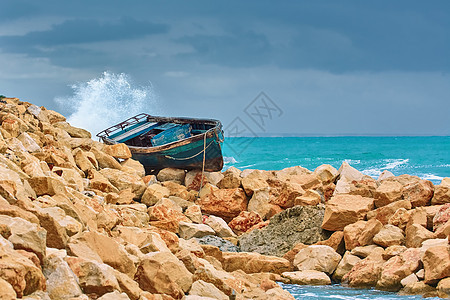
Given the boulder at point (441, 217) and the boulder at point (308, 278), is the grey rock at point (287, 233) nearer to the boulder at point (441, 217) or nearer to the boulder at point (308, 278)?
the boulder at point (308, 278)

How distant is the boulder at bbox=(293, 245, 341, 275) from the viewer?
7590mm

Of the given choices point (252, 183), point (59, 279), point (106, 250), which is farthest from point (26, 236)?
point (252, 183)

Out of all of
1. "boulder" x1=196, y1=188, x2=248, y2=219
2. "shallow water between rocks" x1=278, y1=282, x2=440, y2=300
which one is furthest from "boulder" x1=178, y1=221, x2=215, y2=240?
"shallow water between rocks" x1=278, y1=282, x2=440, y2=300

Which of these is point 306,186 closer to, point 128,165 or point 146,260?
point 128,165

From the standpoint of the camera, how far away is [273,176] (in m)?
13.3

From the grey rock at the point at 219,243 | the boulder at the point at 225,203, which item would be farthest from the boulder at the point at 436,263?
the boulder at the point at 225,203

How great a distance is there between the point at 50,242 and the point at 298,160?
36.3 meters

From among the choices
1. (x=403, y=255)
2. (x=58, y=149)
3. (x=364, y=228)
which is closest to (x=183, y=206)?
(x=58, y=149)

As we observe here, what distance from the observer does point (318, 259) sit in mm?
7645

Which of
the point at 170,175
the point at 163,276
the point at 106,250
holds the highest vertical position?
the point at 170,175

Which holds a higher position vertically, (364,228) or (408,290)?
(364,228)

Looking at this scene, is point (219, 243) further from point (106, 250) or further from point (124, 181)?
point (106, 250)

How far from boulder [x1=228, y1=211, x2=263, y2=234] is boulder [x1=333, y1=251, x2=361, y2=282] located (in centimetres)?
265

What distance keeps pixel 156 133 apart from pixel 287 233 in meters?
7.16
